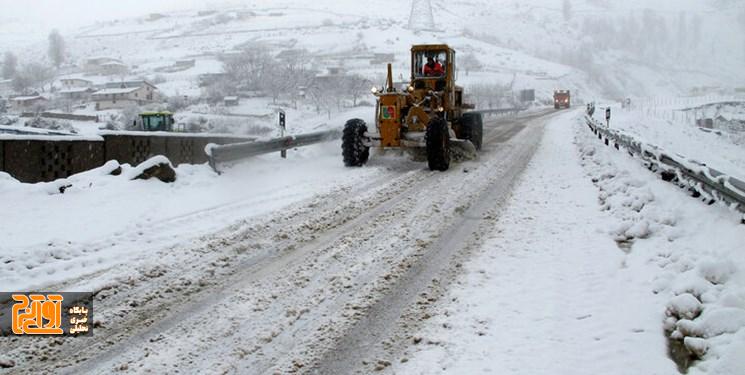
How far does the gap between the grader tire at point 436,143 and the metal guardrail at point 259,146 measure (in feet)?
11.3

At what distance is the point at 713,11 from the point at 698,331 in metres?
165

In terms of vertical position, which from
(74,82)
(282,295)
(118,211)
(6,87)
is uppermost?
(74,82)

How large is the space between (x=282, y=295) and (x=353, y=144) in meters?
7.58

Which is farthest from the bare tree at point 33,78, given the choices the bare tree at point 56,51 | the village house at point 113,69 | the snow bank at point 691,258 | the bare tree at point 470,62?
the snow bank at point 691,258

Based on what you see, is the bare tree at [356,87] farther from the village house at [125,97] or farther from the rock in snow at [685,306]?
the rock in snow at [685,306]

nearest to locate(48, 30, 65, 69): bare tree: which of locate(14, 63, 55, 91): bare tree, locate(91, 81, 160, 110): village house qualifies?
locate(14, 63, 55, 91): bare tree

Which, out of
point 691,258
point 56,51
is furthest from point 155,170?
point 56,51

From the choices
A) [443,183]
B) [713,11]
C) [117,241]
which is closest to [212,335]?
[117,241]

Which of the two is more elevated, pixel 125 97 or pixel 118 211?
pixel 125 97

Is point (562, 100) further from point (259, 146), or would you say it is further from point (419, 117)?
point (259, 146)

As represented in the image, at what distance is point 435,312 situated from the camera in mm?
4312

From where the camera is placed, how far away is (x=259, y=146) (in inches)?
464

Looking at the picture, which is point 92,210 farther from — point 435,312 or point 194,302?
point 435,312

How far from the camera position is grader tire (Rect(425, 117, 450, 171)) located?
11578mm
